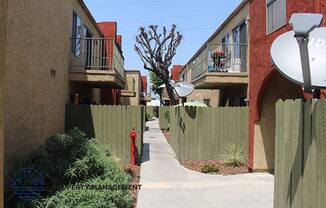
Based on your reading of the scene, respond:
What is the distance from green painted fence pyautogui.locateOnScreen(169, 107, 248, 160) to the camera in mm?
15555

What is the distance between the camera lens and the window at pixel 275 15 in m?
11.2

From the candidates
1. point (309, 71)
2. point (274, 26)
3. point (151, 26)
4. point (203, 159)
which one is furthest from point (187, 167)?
point (151, 26)

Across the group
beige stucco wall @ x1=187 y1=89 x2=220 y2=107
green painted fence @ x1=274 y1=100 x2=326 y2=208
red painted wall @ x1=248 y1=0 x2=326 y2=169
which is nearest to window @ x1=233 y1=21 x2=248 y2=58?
red painted wall @ x1=248 y1=0 x2=326 y2=169

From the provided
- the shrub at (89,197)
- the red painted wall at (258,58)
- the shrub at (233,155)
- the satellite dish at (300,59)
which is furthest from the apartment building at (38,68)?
the red painted wall at (258,58)

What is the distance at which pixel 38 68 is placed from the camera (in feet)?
34.0

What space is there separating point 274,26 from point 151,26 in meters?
20.7

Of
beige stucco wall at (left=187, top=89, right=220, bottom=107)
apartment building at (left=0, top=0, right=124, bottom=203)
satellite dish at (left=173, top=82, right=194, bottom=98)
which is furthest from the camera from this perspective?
beige stucco wall at (left=187, top=89, right=220, bottom=107)

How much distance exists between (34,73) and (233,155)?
24.5ft

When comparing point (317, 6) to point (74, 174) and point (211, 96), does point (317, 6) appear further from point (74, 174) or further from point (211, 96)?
point (211, 96)

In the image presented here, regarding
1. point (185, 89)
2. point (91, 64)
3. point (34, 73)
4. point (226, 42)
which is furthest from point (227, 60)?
point (34, 73)

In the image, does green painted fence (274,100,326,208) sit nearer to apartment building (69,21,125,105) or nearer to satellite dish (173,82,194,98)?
apartment building (69,21,125,105)

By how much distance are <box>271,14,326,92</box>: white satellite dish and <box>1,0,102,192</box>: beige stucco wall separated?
465 cm

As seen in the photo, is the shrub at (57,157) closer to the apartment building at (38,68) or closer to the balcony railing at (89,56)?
the apartment building at (38,68)

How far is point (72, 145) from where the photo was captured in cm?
930
